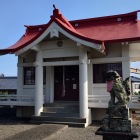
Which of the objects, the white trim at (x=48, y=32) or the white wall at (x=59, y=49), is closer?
the white trim at (x=48, y=32)

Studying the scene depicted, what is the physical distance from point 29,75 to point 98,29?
526 cm

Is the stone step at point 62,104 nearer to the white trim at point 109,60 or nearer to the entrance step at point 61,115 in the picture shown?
the entrance step at point 61,115

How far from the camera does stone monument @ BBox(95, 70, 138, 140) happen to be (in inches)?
195

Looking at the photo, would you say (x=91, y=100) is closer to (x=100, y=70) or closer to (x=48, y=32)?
(x=100, y=70)

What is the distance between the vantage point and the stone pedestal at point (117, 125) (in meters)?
4.92

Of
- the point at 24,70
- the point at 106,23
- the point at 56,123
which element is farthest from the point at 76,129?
the point at 106,23

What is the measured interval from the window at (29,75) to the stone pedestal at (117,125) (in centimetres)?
918

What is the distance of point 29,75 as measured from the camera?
45.4 ft

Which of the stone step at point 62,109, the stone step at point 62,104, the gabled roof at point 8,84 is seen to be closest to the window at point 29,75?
the stone step at point 62,104

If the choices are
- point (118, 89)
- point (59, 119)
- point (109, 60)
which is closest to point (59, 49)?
point (109, 60)

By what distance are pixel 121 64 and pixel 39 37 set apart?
4.66 metres

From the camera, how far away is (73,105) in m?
11.9

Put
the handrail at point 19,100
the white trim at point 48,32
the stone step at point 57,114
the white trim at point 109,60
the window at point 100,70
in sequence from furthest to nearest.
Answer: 1. the handrail at point 19,100
2. the window at point 100,70
3. the white trim at point 109,60
4. the stone step at point 57,114
5. the white trim at point 48,32

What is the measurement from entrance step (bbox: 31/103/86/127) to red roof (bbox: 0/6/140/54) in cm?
375
